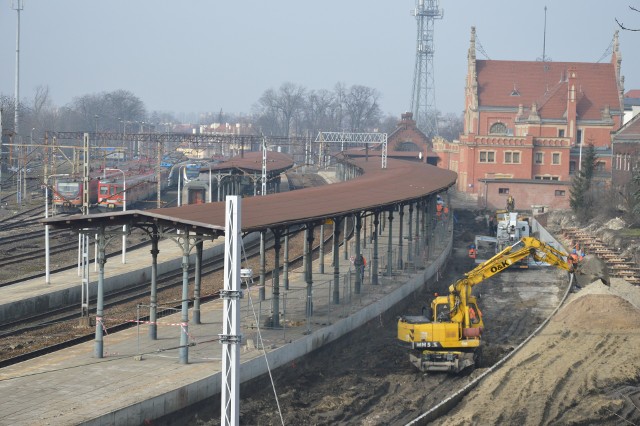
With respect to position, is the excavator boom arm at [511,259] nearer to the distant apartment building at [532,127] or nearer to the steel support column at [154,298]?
the steel support column at [154,298]

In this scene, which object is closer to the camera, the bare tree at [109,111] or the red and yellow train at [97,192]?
the red and yellow train at [97,192]

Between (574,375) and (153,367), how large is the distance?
11.1 m

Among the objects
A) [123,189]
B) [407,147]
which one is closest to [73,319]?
[123,189]

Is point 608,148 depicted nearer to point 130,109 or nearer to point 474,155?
point 474,155

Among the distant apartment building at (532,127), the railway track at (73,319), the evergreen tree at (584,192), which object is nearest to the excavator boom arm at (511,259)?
the railway track at (73,319)

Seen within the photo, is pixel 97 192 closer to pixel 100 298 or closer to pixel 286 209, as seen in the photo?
pixel 286 209

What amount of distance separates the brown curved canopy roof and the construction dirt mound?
684cm

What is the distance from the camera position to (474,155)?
86.6 m

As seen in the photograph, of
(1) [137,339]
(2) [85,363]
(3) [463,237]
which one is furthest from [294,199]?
(3) [463,237]

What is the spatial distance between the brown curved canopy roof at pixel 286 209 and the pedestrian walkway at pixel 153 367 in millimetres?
2419

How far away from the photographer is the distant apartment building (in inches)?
3152

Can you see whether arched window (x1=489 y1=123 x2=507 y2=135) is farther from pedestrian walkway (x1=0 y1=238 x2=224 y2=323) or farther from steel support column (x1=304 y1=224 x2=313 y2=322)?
steel support column (x1=304 y1=224 x2=313 y2=322)

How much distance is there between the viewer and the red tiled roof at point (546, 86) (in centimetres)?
9369

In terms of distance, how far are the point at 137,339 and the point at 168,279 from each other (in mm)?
13420
